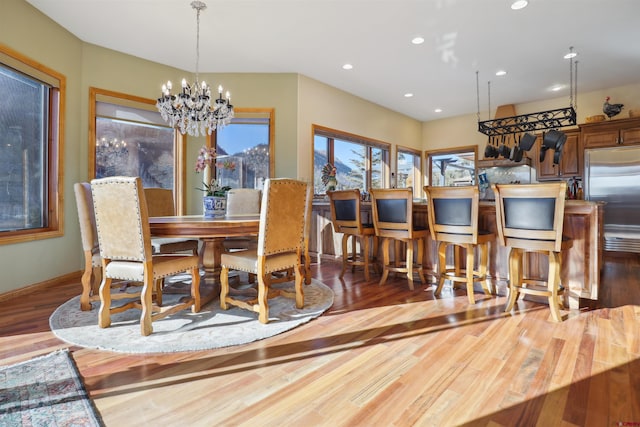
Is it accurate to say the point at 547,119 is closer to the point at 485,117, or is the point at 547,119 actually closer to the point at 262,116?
the point at 485,117

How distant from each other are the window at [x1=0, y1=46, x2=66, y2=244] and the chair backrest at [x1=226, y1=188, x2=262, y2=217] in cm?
194

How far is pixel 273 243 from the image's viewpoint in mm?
2375

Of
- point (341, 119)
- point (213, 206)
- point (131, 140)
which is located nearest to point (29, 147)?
point (131, 140)

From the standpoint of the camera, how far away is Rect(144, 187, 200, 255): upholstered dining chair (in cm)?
315

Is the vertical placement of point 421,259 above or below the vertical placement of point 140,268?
below

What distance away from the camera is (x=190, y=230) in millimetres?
2277

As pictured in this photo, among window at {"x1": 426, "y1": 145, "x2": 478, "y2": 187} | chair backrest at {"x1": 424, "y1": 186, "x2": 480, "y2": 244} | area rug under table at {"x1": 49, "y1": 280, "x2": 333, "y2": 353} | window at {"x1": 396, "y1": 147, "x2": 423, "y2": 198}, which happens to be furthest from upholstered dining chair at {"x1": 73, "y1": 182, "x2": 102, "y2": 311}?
window at {"x1": 426, "y1": 145, "x2": 478, "y2": 187}

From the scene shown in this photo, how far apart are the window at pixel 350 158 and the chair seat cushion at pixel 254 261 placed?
117 inches

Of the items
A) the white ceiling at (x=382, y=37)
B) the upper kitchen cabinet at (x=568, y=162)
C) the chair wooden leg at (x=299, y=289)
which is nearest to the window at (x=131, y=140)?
the white ceiling at (x=382, y=37)

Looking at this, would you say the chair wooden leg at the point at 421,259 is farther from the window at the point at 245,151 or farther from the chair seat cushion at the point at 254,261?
the window at the point at 245,151

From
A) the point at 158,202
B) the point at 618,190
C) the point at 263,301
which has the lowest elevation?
the point at 263,301

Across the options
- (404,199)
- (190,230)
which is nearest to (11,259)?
(190,230)

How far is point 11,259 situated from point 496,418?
417cm

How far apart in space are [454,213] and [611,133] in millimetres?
4361
